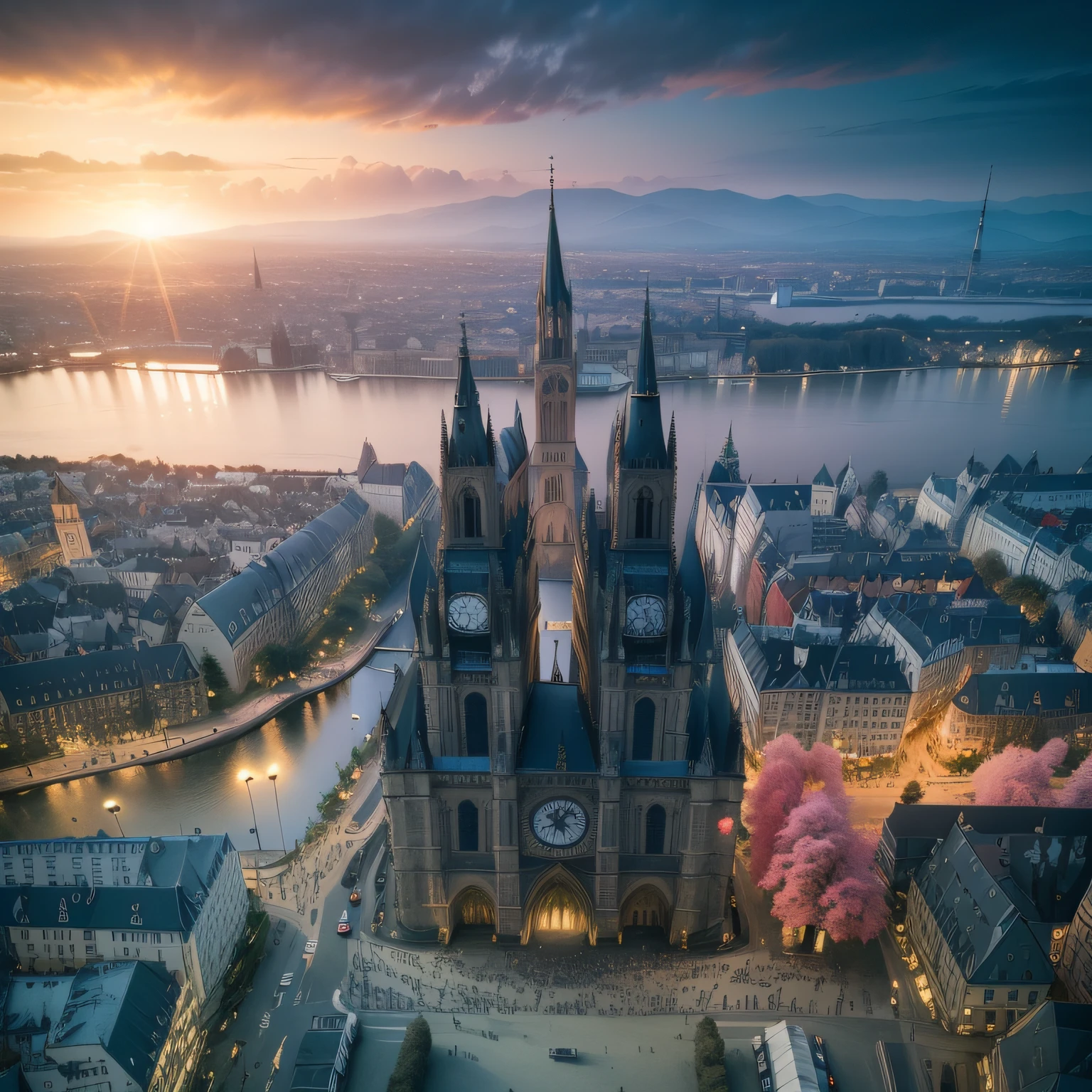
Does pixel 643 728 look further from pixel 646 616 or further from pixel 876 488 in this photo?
pixel 876 488

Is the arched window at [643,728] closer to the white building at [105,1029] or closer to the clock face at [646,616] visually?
the clock face at [646,616]

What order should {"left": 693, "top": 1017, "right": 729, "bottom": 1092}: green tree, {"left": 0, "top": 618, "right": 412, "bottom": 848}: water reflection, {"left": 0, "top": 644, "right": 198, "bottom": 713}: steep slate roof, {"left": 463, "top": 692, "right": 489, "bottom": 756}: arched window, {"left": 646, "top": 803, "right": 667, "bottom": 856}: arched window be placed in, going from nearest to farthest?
{"left": 693, "top": 1017, "right": 729, "bottom": 1092}: green tree < {"left": 463, "top": 692, "right": 489, "bottom": 756}: arched window < {"left": 646, "top": 803, "right": 667, "bottom": 856}: arched window < {"left": 0, "top": 618, "right": 412, "bottom": 848}: water reflection < {"left": 0, "top": 644, "right": 198, "bottom": 713}: steep slate roof

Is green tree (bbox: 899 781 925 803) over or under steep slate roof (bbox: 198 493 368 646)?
under

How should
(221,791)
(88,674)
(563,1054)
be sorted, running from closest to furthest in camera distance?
(563,1054), (221,791), (88,674)

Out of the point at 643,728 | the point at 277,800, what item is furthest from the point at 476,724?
the point at 277,800

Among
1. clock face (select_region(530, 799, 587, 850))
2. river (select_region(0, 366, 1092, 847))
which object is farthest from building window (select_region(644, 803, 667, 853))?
river (select_region(0, 366, 1092, 847))

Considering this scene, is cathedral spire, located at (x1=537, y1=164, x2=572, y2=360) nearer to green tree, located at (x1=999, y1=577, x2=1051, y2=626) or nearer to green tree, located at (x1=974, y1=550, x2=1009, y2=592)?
green tree, located at (x1=999, y1=577, x2=1051, y2=626)

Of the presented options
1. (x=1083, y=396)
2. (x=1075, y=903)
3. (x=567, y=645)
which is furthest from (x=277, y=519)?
(x=1083, y=396)
